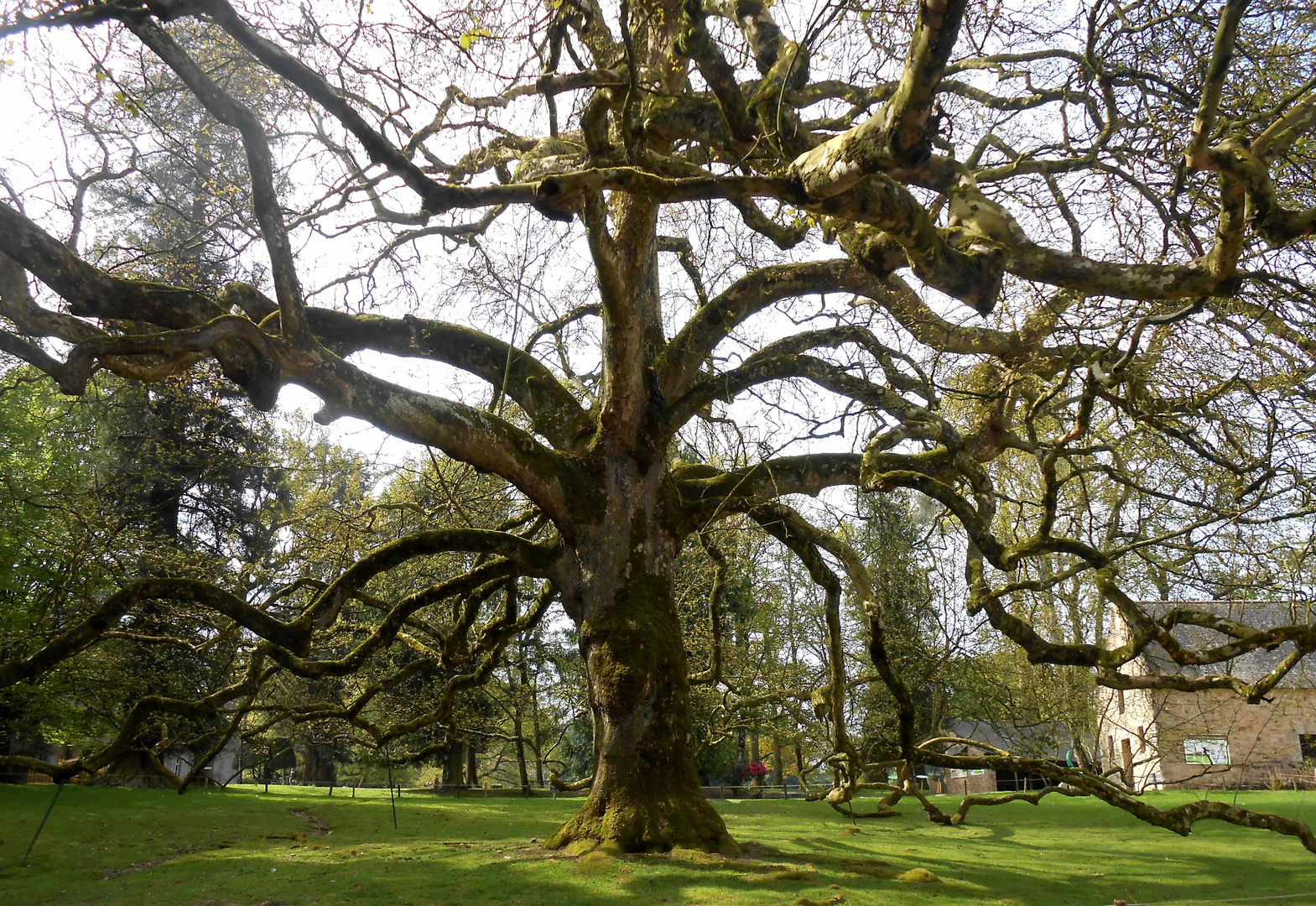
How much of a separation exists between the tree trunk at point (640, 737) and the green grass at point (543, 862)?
401mm

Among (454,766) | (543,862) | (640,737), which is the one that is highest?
(640,737)

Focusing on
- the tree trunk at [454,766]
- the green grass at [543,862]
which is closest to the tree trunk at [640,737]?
the green grass at [543,862]

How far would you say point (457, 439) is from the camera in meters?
6.73

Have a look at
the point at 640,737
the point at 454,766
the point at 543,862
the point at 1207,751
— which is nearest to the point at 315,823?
the point at 543,862

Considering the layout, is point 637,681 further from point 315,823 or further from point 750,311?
point 315,823

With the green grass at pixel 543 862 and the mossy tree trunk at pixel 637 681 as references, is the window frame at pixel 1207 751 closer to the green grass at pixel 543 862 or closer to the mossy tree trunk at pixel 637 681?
the green grass at pixel 543 862

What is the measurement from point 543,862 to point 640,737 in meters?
1.18

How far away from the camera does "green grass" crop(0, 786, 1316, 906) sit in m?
5.56

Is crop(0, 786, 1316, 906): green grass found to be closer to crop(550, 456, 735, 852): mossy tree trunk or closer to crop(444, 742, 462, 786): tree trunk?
crop(550, 456, 735, 852): mossy tree trunk

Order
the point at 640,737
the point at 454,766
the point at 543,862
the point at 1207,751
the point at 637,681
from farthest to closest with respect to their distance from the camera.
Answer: the point at 454,766 → the point at 1207,751 → the point at 637,681 → the point at 640,737 → the point at 543,862

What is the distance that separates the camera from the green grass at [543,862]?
5559 mm

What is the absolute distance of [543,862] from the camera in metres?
6.28

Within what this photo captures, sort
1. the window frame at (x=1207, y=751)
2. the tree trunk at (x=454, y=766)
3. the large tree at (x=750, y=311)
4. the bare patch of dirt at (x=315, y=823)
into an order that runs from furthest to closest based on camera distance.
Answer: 1. the tree trunk at (x=454, y=766)
2. the bare patch of dirt at (x=315, y=823)
3. the window frame at (x=1207, y=751)
4. the large tree at (x=750, y=311)

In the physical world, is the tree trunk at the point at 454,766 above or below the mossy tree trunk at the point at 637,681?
below
